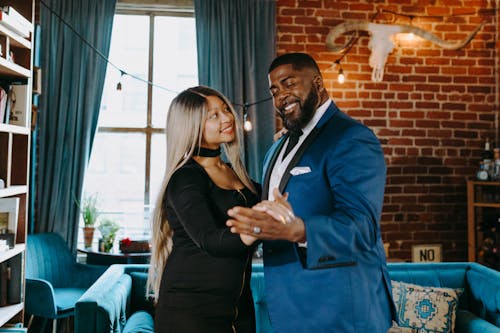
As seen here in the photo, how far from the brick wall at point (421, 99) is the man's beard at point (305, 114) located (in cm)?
270

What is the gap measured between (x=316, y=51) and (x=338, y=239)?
3.42 m

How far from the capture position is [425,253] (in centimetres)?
437

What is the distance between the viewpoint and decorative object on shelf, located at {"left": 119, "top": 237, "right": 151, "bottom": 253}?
149 inches

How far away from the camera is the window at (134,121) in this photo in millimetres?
4352

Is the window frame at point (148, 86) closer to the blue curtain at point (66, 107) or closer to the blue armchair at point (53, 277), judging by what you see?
the blue curtain at point (66, 107)

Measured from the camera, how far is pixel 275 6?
4.31m

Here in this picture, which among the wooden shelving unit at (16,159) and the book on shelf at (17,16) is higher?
the book on shelf at (17,16)

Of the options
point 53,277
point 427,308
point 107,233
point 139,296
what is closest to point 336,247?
point 427,308

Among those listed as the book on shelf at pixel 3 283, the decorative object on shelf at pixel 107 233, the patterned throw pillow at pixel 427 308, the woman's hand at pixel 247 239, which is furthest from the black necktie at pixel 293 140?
the decorative object on shelf at pixel 107 233

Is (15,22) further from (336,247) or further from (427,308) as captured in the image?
(427,308)

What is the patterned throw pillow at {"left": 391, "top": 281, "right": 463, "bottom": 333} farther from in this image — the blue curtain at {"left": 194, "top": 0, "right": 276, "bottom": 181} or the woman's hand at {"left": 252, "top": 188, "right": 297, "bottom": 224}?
the woman's hand at {"left": 252, "top": 188, "right": 297, "bottom": 224}

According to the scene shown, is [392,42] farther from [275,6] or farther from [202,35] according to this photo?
[202,35]

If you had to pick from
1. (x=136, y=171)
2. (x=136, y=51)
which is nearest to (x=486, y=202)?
(x=136, y=171)

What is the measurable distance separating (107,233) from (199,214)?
2777 millimetres
